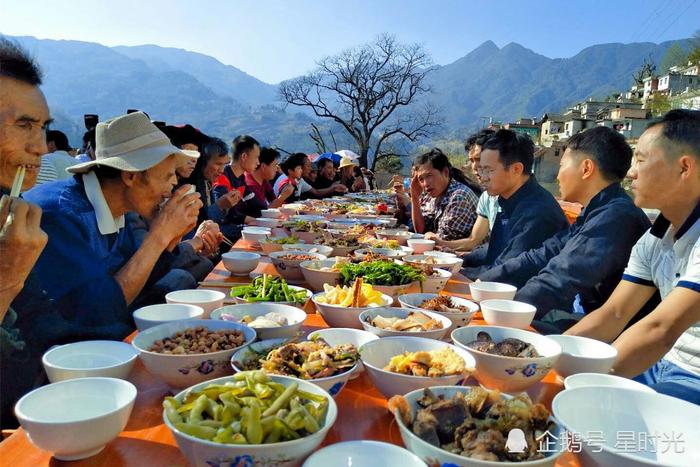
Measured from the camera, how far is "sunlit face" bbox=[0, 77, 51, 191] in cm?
241

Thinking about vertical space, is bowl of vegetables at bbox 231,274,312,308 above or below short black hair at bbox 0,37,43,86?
below

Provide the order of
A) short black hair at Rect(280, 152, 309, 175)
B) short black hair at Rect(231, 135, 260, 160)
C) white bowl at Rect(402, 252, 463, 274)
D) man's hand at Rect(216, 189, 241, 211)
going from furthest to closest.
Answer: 1. short black hair at Rect(280, 152, 309, 175)
2. short black hair at Rect(231, 135, 260, 160)
3. man's hand at Rect(216, 189, 241, 211)
4. white bowl at Rect(402, 252, 463, 274)

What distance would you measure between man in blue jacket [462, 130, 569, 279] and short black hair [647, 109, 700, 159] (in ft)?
5.95

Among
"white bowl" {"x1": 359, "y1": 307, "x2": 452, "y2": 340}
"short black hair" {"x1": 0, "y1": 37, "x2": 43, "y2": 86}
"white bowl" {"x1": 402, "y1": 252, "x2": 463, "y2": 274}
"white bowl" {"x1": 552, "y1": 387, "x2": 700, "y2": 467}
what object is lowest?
"white bowl" {"x1": 552, "y1": 387, "x2": 700, "y2": 467}

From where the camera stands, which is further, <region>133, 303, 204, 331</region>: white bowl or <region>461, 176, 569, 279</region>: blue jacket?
<region>461, 176, 569, 279</region>: blue jacket

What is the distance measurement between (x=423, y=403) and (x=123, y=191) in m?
2.22

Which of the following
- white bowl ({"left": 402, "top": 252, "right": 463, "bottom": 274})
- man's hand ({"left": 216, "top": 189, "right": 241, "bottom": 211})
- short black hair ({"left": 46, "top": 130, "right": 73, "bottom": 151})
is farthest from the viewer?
short black hair ({"left": 46, "top": 130, "right": 73, "bottom": 151})

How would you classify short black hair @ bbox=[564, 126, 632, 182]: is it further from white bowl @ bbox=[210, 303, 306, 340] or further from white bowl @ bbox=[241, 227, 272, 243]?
white bowl @ bbox=[241, 227, 272, 243]

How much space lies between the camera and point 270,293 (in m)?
2.50

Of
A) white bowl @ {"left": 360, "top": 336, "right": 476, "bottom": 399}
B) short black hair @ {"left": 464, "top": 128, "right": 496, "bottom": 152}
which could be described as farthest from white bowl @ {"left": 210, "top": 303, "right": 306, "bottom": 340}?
short black hair @ {"left": 464, "top": 128, "right": 496, "bottom": 152}

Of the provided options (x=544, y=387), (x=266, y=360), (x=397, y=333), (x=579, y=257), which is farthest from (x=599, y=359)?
(x=579, y=257)

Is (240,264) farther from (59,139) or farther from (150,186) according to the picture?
(59,139)

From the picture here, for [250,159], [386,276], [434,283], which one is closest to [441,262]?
[434,283]

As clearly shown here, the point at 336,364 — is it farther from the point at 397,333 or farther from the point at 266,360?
the point at 397,333
